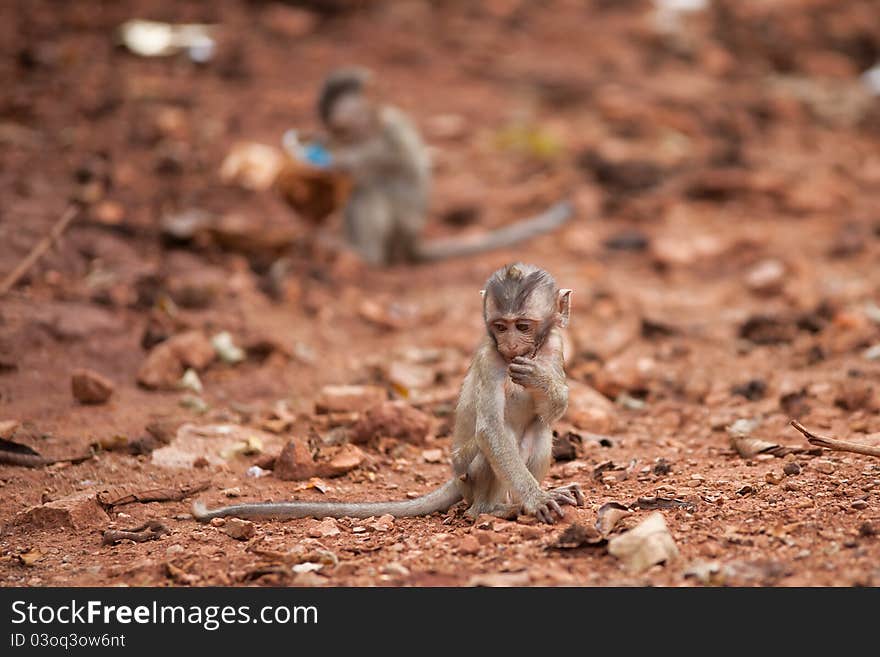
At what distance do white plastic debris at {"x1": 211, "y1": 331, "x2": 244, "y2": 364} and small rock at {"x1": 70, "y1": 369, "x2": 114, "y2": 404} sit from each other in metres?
1.30

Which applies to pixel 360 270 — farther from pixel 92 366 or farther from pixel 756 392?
pixel 756 392

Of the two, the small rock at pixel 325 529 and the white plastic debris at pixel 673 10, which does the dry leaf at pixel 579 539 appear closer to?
the small rock at pixel 325 529

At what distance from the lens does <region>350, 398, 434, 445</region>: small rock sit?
24.0ft

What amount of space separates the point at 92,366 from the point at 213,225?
2.97 meters

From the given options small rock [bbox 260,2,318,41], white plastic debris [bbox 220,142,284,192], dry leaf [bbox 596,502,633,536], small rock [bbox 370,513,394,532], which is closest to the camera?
dry leaf [bbox 596,502,633,536]

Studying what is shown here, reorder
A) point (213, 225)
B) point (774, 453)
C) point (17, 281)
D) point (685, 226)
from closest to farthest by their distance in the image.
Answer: point (774, 453) < point (17, 281) < point (213, 225) < point (685, 226)

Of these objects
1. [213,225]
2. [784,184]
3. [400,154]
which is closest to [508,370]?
[213,225]

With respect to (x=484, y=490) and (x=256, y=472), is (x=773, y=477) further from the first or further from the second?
(x=256, y=472)

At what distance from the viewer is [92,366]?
832 cm

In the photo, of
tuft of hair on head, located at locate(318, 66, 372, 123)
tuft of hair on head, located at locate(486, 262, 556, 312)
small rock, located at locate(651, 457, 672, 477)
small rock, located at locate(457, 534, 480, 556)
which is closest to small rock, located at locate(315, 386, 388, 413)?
small rock, located at locate(651, 457, 672, 477)

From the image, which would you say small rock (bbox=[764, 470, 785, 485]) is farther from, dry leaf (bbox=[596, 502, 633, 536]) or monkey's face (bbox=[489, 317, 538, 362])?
monkey's face (bbox=[489, 317, 538, 362])

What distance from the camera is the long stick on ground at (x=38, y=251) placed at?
8758mm

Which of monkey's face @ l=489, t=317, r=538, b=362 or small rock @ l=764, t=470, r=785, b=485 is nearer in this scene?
monkey's face @ l=489, t=317, r=538, b=362

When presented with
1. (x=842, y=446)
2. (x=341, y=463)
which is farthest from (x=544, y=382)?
(x=842, y=446)
